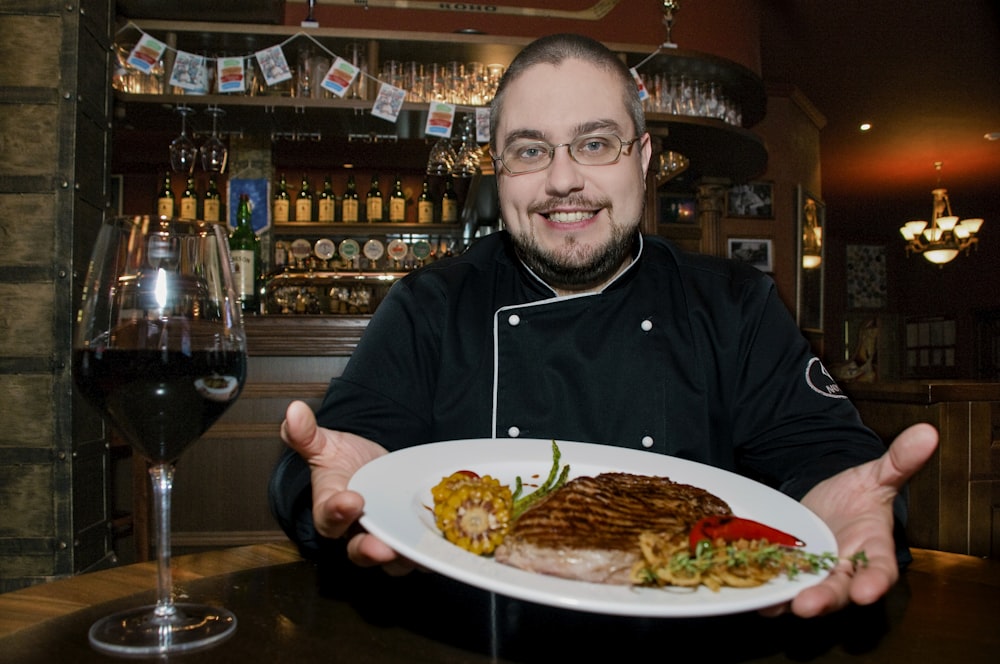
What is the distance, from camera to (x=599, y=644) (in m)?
0.67

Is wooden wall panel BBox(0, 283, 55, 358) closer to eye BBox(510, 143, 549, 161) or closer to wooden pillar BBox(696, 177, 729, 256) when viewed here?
eye BBox(510, 143, 549, 161)

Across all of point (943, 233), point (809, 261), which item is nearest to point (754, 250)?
point (809, 261)

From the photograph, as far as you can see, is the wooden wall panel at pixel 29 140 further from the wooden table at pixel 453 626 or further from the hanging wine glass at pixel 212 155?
the wooden table at pixel 453 626

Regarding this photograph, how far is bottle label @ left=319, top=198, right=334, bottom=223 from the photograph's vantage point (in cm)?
753

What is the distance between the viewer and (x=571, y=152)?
162 centimetres

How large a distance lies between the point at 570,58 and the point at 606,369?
64 centimetres

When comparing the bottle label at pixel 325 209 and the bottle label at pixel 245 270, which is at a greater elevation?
the bottle label at pixel 325 209

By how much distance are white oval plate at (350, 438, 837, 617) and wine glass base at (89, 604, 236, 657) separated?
0.49 ft

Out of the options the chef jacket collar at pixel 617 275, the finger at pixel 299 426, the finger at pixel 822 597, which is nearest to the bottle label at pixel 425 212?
the chef jacket collar at pixel 617 275

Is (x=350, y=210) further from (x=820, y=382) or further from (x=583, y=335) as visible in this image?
(x=820, y=382)

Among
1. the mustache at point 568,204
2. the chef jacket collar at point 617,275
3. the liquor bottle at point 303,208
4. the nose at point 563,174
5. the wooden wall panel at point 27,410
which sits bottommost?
the wooden wall panel at point 27,410

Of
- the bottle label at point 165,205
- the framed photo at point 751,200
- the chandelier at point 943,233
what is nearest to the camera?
the bottle label at point 165,205

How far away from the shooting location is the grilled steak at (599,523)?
2.20 feet

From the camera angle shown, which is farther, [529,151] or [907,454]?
[529,151]
